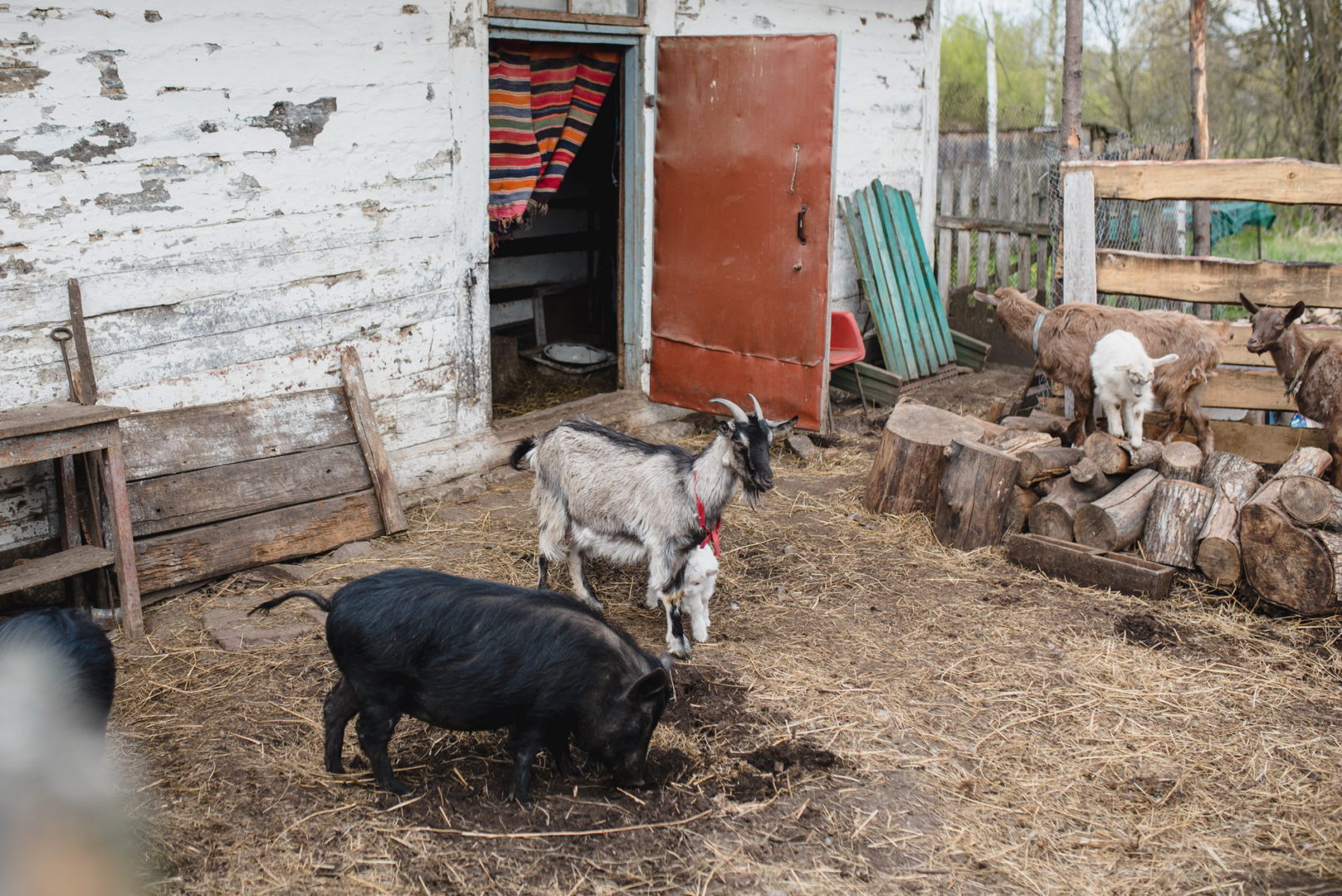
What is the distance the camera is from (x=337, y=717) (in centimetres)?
390

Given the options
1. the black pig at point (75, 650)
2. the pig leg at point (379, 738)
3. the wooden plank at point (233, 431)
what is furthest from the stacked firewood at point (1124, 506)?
the black pig at point (75, 650)

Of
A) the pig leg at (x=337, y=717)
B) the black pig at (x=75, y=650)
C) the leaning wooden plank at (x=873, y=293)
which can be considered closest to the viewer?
the black pig at (x=75, y=650)

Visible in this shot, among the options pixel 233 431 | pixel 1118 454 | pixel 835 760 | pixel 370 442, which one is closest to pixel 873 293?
pixel 1118 454

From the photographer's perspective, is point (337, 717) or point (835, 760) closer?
point (337, 717)

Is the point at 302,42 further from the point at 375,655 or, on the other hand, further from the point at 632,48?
the point at 375,655

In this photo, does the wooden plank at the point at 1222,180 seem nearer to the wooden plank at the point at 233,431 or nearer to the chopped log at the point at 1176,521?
the chopped log at the point at 1176,521

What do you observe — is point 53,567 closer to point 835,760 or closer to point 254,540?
point 254,540

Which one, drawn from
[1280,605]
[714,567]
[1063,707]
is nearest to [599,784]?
[714,567]

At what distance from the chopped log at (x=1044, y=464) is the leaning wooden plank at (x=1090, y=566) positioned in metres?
0.36

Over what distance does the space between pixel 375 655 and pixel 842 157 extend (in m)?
6.92

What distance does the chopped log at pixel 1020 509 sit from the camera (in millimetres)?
6379

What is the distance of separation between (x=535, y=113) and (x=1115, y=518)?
4.58 metres

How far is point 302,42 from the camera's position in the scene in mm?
5996

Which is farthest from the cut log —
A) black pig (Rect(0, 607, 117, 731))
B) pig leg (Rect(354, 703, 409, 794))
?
black pig (Rect(0, 607, 117, 731))
